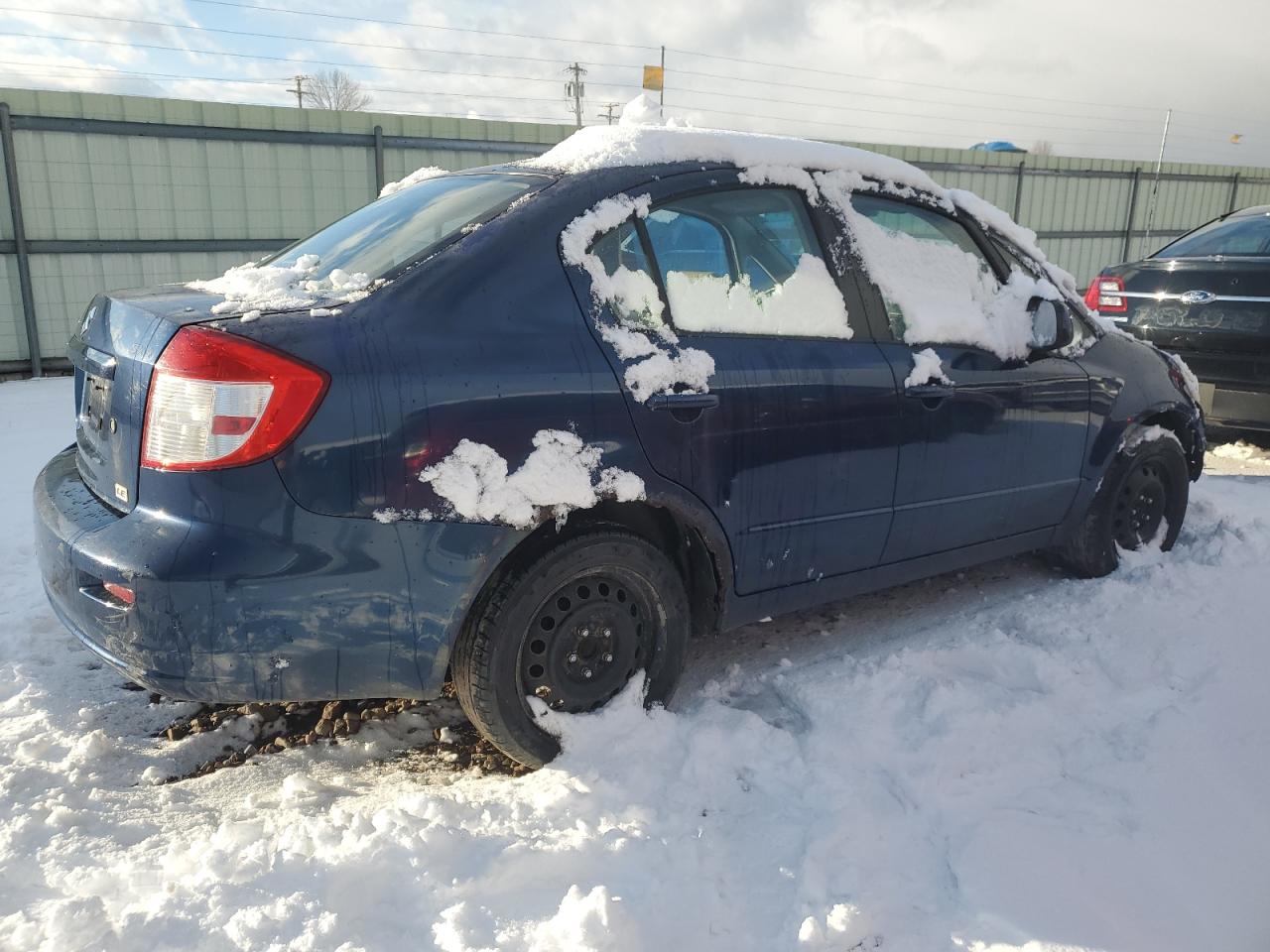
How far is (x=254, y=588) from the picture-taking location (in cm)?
223

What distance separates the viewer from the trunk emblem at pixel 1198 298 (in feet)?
20.4

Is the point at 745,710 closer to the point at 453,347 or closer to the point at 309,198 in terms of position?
the point at 453,347

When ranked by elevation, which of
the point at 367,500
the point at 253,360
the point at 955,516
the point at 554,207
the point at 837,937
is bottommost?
the point at 837,937

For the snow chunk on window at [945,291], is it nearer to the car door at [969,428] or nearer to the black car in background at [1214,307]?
the car door at [969,428]

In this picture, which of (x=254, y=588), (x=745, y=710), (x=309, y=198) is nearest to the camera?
(x=254, y=588)

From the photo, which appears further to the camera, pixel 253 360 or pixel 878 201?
pixel 878 201

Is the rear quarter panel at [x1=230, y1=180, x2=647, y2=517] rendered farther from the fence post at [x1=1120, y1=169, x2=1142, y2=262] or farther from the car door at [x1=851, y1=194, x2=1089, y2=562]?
the fence post at [x1=1120, y1=169, x2=1142, y2=262]

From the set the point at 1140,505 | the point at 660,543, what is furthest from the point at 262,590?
the point at 1140,505

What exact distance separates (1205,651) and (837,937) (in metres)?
2.17

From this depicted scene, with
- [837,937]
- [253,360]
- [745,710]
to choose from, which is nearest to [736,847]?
[837,937]

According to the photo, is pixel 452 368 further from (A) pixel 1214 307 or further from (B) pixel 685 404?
(A) pixel 1214 307

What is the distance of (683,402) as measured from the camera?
2.67m

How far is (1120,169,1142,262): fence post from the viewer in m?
18.4

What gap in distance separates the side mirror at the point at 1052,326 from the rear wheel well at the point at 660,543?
5.31 feet
